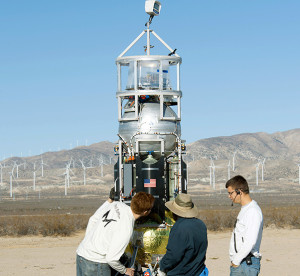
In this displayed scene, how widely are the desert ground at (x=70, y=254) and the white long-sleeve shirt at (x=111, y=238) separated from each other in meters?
9.27

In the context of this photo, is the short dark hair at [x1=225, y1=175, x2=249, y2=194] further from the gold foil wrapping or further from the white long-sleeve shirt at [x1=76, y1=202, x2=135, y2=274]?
the gold foil wrapping

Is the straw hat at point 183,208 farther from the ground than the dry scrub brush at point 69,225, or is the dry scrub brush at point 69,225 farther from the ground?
the straw hat at point 183,208

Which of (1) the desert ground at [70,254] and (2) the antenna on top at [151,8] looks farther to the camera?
(1) the desert ground at [70,254]

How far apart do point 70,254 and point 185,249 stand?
1342 cm

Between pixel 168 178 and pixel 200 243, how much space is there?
4.52 metres

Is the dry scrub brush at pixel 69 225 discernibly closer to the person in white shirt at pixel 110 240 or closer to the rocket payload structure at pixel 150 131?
the rocket payload structure at pixel 150 131

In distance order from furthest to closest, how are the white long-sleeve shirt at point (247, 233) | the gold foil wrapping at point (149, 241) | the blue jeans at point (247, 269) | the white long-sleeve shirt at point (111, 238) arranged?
the gold foil wrapping at point (149, 241)
the blue jeans at point (247, 269)
the white long-sleeve shirt at point (247, 233)
the white long-sleeve shirt at point (111, 238)

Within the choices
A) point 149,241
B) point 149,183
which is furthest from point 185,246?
point 149,183

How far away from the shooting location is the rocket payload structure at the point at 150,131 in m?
10.8

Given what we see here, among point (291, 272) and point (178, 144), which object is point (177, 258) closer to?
point (178, 144)

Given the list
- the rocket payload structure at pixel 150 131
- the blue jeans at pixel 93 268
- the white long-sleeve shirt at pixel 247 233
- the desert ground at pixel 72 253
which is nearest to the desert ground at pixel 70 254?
the desert ground at pixel 72 253

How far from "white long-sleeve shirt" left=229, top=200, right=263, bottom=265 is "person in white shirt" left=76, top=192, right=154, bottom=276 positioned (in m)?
1.28

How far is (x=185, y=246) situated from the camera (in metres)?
6.68

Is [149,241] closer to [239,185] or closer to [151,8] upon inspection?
[239,185]
